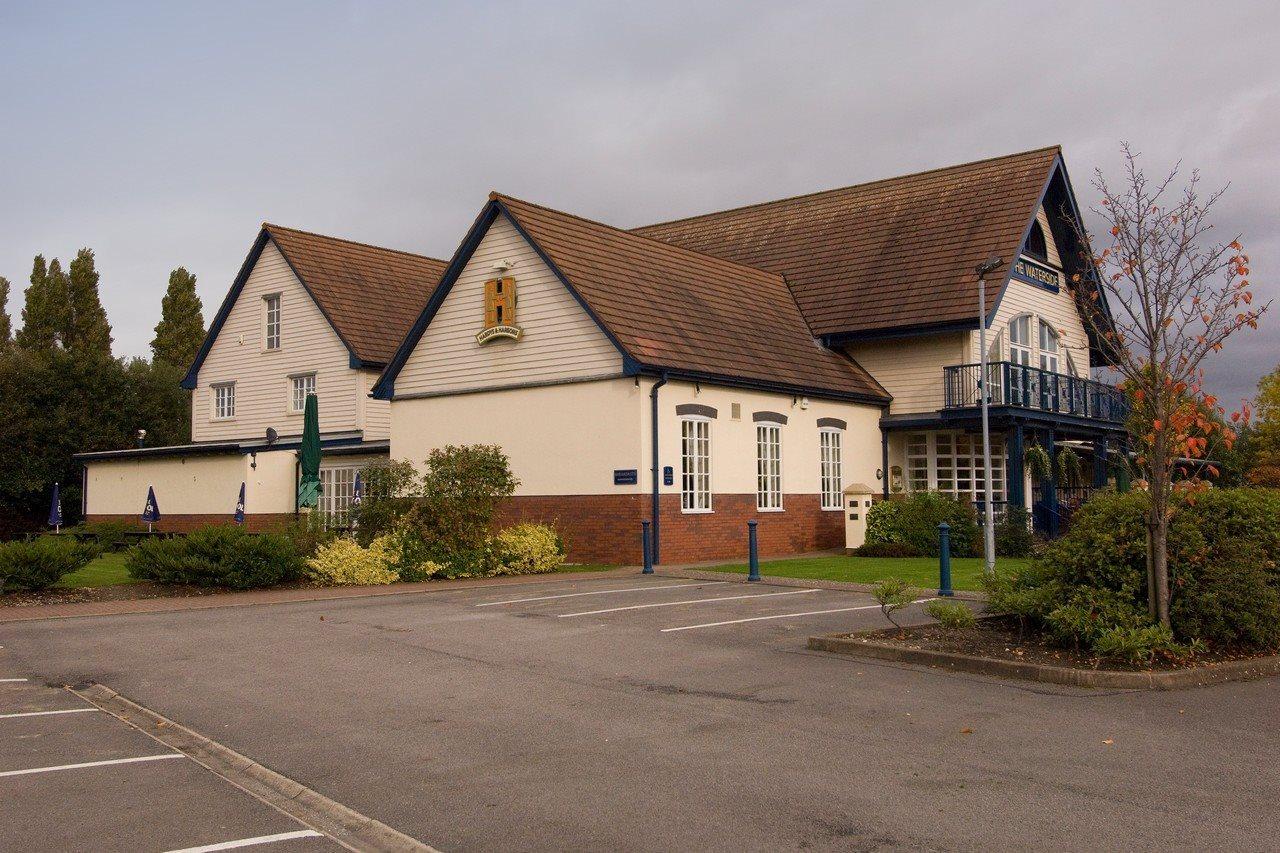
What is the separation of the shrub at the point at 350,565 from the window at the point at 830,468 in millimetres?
10977

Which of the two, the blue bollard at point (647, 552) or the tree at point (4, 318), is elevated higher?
the tree at point (4, 318)

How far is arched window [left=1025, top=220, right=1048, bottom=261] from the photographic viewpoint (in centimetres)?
3120

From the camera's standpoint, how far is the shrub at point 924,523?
25766 millimetres

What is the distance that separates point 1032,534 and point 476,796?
74.3 feet

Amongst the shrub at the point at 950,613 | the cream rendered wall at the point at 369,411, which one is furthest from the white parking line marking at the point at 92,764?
the cream rendered wall at the point at 369,411

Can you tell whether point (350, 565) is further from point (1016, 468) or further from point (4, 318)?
point (4, 318)

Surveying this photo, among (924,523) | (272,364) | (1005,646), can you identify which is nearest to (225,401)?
(272,364)

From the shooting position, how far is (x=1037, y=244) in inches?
1248

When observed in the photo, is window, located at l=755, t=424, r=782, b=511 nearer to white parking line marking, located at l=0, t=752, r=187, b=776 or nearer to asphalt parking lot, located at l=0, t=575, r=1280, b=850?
asphalt parking lot, located at l=0, t=575, r=1280, b=850

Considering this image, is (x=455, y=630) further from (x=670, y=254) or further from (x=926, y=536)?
(x=670, y=254)

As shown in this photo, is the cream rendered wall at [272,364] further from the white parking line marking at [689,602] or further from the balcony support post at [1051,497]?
the white parking line marking at [689,602]

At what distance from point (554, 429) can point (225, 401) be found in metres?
18.2

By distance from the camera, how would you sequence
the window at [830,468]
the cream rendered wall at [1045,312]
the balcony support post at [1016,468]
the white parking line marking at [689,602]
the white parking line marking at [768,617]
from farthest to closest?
the cream rendered wall at [1045,312] < the window at [830,468] < the balcony support post at [1016,468] < the white parking line marking at [689,602] < the white parking line marking at [768,617]

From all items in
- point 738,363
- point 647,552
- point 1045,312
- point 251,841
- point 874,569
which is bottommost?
point 251,841
